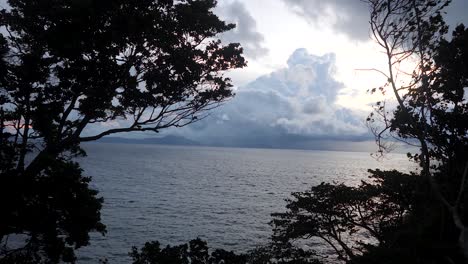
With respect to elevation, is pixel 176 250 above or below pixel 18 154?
below

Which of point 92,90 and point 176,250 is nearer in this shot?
point 92,90

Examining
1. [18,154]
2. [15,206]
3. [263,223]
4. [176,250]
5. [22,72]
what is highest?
[22,72]

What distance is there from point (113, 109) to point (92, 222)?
17.3 ft

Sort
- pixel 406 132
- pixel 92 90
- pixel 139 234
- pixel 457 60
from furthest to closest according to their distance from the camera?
pixel 139 234 → pixel 406 132 → pixel 457 60 → pixel 92 90

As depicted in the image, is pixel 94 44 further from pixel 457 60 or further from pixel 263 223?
pixel 263 223

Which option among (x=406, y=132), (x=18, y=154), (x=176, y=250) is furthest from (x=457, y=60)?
(x=18, y=154)

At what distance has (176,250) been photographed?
15578 mm

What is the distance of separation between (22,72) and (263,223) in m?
42.7

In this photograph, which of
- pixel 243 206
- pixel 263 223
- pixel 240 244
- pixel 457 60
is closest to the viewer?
pixel 457 60

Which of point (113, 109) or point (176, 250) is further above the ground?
point (113, 109)

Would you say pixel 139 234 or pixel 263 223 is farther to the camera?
pixel 263 223

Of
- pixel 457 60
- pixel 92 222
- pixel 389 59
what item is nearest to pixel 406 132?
pixel 457 60

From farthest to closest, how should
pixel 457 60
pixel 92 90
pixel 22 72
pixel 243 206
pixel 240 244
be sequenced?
pixel 243 206, pixel 240 244, pixel 457 60, pixel 22 72, pixel 92 90

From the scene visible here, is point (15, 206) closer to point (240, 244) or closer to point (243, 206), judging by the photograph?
point (240, 244)
